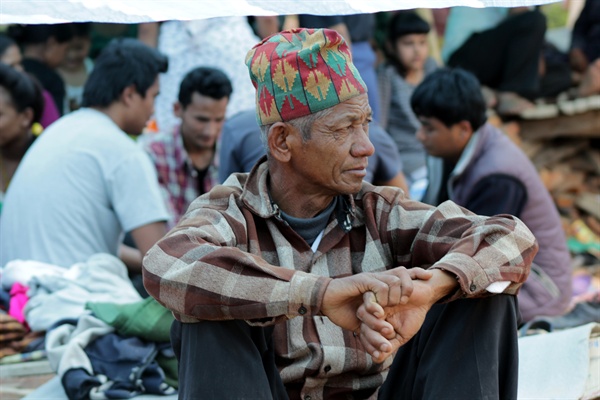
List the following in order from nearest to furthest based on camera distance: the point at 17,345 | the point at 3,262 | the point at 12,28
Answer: the point at 17,345 < the point at 3,262 < the point at 12,28

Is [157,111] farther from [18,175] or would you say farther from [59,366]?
[59,366]

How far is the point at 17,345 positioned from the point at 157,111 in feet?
8.30

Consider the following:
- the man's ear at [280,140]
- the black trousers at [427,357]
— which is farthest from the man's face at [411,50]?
the black trousers at [427,357]

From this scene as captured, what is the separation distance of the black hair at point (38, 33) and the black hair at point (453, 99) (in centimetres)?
294

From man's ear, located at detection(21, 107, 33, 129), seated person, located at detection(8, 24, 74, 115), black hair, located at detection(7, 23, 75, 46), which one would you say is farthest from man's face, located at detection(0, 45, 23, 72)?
man's ear, located at detection(21, 107, 33, 129)

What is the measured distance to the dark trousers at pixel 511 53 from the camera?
776 cm

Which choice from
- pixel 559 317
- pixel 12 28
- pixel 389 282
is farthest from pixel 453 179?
pixel 12 28

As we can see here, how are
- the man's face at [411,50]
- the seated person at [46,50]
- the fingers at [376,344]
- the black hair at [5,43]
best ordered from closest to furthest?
1. the fingers at [376,344]
2. the black hair at [5,43]
3. the seated person at [46,50]
4. the man's face at [411,50]

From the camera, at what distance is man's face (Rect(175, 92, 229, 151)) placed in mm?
5617

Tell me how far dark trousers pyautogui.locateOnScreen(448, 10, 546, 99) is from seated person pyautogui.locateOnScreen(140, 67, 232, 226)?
2822 millimetres

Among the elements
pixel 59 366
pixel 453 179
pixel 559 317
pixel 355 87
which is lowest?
pixel 559 317

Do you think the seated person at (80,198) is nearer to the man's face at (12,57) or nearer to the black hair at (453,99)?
the black hair at (453,99)

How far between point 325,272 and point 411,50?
4.88 meters

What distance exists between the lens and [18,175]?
494cm
